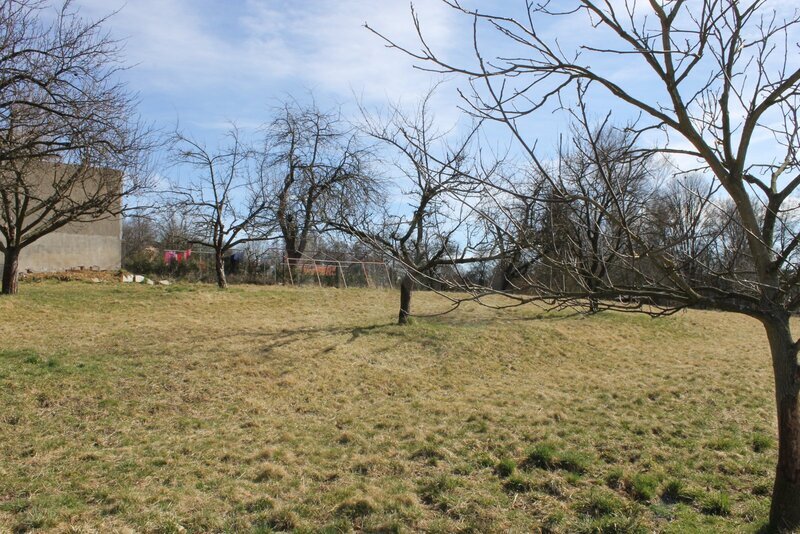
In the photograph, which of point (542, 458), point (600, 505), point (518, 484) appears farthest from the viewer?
point (542, 458)

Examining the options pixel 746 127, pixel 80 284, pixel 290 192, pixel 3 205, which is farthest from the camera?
pixel 290 192

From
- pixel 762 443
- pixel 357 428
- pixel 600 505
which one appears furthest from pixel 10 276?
pixel 762 443

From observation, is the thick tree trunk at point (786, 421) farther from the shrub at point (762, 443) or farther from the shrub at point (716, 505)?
the shrub at point (762, 443)

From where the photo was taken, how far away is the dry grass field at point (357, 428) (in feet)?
15.1

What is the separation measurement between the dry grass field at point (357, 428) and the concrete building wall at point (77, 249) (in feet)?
32.8

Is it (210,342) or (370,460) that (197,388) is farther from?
(370,460)

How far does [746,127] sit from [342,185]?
1867cm

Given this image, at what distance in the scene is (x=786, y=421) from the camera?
3.91 m

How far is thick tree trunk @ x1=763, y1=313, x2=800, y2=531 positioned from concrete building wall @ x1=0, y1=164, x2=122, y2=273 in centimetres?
2289

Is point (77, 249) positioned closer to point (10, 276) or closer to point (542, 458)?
point (10, 276)

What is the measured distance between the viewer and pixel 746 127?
3.57 metres

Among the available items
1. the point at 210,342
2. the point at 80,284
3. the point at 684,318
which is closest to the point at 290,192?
the point at 80,284

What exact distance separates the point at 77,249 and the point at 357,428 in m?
21.3

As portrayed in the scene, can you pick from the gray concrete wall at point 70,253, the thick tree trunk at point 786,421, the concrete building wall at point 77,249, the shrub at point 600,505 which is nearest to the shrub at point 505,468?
the shrub at point 600,505
